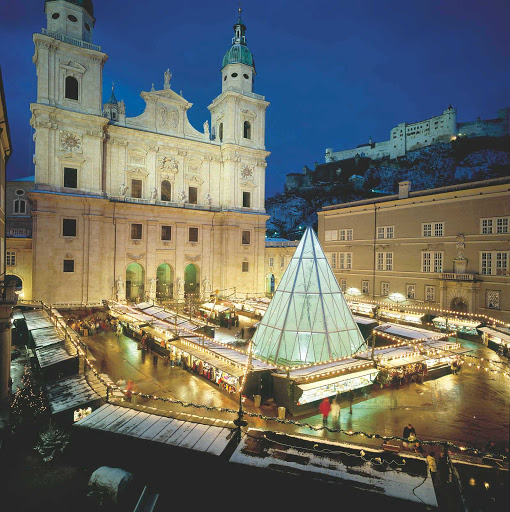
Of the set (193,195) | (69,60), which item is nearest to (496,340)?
(193,195)

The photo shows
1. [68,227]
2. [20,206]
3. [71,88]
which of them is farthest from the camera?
[20,206]

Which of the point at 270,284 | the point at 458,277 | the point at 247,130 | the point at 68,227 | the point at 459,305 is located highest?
the point at 247,130

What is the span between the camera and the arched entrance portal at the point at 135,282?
3744cm

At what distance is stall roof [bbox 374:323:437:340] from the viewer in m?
18.8

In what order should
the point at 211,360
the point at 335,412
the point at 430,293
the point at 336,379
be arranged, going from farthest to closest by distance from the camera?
the point at 430,293 → the point at 211,360 → the point at 336,379 → the point at 335,412

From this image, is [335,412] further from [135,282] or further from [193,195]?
[193,195]

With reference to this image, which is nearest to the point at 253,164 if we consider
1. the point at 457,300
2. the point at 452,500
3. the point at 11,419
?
the point at 457,300

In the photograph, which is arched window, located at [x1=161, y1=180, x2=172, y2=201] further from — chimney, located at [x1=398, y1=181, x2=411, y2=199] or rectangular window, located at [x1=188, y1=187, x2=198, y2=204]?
chimney, located at [x1=398, y1=181, x2=411, y2=199]

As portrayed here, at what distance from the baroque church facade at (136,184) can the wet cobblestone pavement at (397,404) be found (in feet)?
56.7

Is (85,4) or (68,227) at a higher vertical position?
(85,4)

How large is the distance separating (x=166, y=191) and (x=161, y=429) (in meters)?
34.5

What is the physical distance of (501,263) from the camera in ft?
85.6

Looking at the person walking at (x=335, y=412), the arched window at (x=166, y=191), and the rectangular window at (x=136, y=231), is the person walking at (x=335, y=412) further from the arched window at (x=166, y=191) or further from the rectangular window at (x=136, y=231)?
the arched window at (x=166, y=191)

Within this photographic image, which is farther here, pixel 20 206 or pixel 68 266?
pixel 20 206
